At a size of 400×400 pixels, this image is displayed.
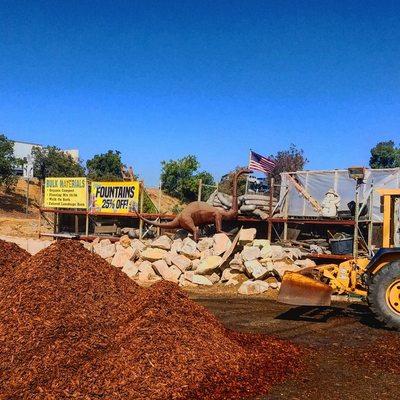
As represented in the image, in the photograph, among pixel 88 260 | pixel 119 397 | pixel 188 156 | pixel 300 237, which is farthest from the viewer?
pixel 188 156

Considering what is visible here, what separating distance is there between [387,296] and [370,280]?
538 millimetres

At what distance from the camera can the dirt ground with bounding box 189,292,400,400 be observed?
5773 millimetres

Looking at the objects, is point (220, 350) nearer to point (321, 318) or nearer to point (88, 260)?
point (88, 260)

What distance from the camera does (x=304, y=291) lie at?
9.48 m

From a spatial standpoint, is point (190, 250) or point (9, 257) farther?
point (190, 250)

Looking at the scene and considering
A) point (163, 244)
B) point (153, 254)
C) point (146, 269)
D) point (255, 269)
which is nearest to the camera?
point (255, 269)

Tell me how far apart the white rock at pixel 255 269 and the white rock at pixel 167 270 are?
2269 millimetres

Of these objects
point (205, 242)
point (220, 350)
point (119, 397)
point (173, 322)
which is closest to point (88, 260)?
point (173, 322)

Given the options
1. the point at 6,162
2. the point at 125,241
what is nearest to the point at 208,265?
the point at 125,241

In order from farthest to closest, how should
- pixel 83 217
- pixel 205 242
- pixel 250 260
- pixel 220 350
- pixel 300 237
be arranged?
pixel 83 217 → pixel 300 237 → pixel 205 242 → pixel 250 260 → pixel 220 350

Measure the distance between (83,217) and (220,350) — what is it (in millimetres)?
18163

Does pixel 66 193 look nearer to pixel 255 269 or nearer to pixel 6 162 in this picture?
pixel 255 269

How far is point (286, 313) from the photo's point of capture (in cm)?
1075

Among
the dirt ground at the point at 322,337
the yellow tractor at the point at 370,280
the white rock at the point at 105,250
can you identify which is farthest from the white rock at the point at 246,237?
the yellow tractor at the point at 370,280
